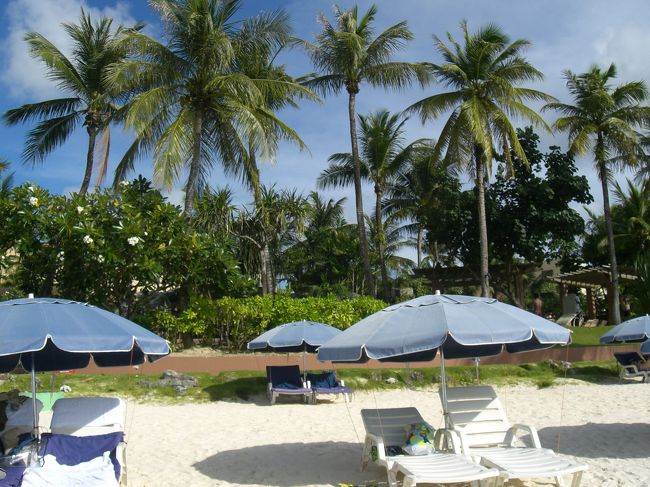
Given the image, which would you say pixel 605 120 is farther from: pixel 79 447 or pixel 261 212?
pixel 79 447

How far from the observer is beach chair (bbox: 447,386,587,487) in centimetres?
595

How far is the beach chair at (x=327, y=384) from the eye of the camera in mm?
13875

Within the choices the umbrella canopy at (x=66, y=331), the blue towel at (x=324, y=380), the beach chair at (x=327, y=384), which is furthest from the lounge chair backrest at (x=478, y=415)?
the blue towel at (x=324, y=380)

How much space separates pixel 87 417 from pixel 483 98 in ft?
62.6

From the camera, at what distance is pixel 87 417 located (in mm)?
7180

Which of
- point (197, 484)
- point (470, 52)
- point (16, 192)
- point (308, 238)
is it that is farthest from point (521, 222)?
point (197, 484)

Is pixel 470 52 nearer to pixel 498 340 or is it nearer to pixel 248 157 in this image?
pixel 248 157

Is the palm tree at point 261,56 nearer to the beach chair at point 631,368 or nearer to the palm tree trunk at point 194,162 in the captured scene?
the palm tree trunk at point 194,162

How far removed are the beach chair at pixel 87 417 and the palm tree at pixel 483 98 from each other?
668 inches

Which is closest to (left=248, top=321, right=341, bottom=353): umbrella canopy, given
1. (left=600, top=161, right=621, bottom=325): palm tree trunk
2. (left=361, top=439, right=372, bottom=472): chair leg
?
(left=361, top=439, right=372, bottom=472): chair leg

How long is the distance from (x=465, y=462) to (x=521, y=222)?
75.8ft

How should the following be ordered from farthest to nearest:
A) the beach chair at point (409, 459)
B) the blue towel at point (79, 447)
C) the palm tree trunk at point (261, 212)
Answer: the palm tree trunk at point (261, 212) → the blue towel at point (79, 447) → the beach chair at point (409, 459)

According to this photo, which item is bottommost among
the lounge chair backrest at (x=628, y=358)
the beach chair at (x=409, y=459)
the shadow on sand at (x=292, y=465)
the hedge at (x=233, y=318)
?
the shadow on sand at (x=292, y=465)

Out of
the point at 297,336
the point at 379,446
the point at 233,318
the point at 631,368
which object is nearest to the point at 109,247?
the point at 233,318
